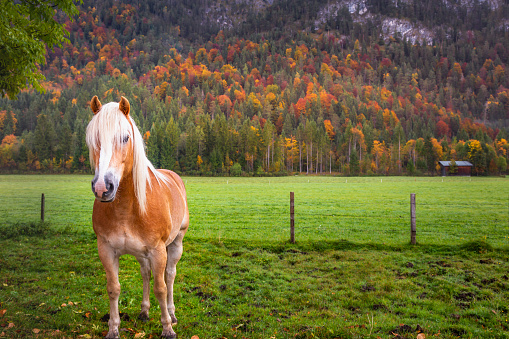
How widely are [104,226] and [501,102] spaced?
205m

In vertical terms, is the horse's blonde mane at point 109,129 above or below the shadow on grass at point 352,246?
above

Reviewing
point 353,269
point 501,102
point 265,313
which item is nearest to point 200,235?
point 353,269

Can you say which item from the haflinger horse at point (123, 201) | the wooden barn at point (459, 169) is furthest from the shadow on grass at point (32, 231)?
the wooden barn at point (459, 169)

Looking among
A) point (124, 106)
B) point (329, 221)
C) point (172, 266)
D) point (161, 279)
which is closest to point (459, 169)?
point (329, 221)

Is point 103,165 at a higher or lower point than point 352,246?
higher

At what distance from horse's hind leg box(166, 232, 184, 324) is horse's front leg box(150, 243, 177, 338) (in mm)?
449

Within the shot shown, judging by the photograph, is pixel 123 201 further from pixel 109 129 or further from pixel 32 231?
pixel 32 231

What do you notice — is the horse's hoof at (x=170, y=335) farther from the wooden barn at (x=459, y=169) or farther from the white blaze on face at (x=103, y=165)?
the wooden barn at (x=459, y=169)

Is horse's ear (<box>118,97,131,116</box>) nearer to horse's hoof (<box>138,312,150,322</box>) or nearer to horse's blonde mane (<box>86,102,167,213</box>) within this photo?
horse's blonde mane (<box>86,102,167,213</box>)

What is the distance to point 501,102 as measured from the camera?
506 feet

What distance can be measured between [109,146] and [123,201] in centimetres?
83

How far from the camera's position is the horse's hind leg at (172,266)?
14.6ft

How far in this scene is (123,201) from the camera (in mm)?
3410

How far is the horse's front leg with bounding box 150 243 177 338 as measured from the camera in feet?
11.9
